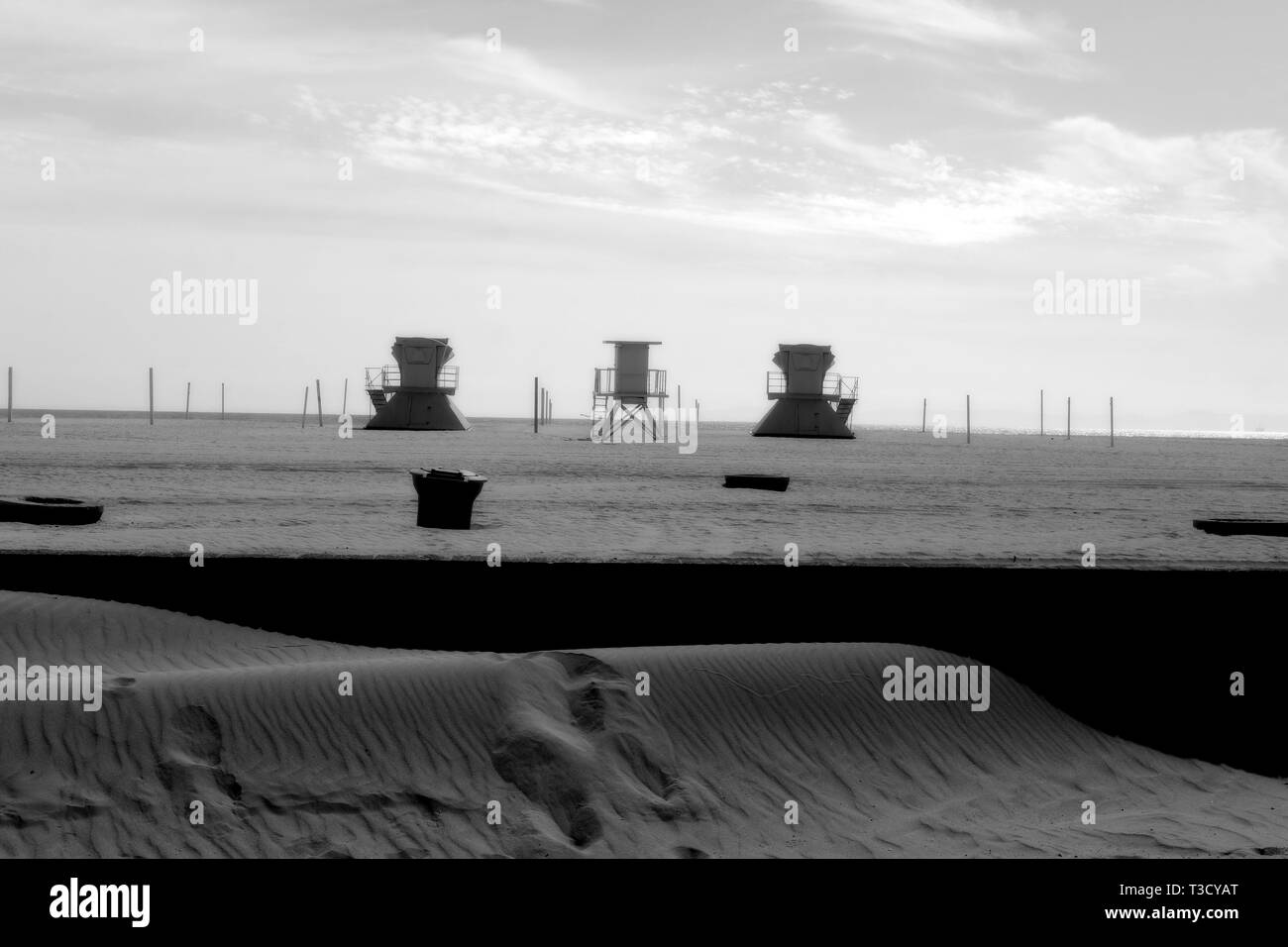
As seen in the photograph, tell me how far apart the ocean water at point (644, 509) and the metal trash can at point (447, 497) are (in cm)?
44

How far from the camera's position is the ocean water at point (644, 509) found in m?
11.0

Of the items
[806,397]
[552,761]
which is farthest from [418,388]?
[552,761]

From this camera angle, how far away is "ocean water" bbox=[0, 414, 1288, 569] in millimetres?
11031

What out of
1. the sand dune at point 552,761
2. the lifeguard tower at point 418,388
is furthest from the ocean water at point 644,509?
the lifeguard tower at point 418,388

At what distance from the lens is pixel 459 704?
743cm

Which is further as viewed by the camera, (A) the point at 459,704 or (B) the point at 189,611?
(B) the point at 189,611

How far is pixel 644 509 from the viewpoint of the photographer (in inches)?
696

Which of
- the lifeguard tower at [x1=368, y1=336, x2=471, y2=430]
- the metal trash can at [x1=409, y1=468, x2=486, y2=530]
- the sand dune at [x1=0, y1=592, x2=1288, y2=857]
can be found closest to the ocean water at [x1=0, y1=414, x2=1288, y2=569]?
the metal trash can at [x1=409, y1=468, x2=486, y2=530]

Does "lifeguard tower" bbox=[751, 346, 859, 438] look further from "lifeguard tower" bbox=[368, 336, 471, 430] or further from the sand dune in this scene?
the sand dune

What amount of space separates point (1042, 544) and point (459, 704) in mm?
8073

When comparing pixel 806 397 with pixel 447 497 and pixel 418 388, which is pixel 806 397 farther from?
pixel 447 497
